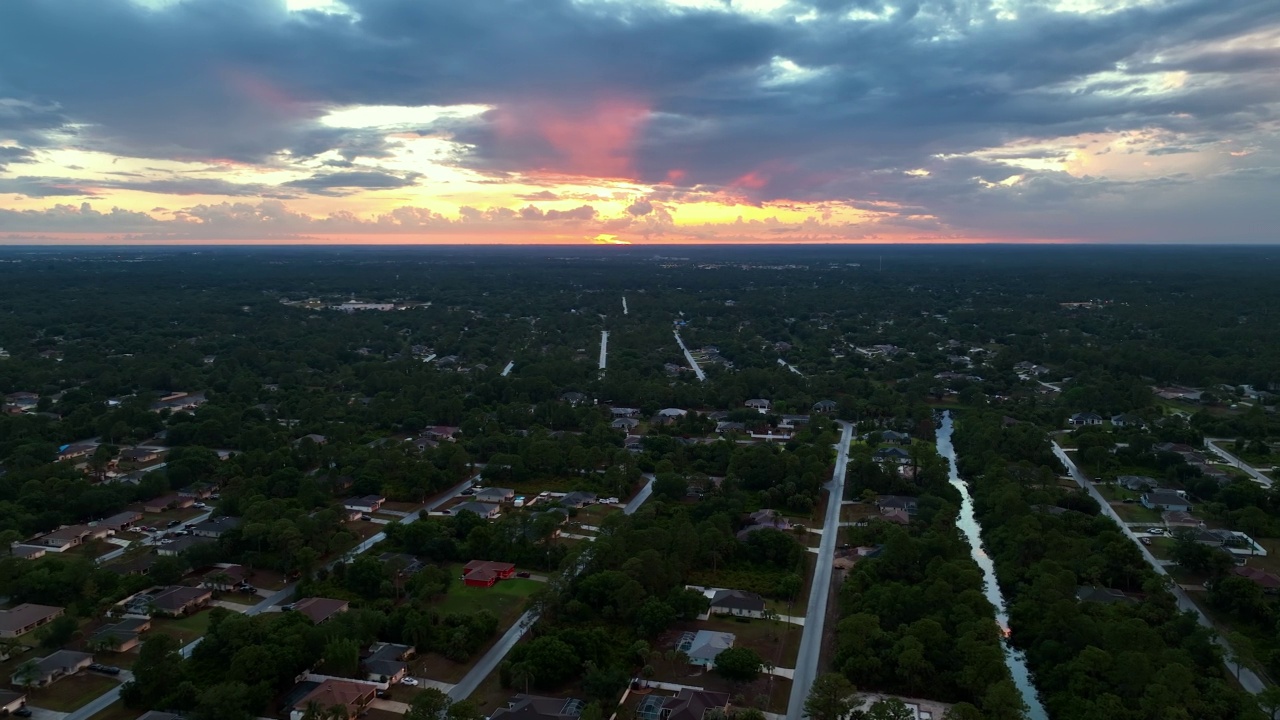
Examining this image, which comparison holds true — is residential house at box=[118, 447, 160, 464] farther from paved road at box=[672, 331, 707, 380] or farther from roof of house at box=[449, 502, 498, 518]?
paved road at box=[672, 331, 707, 380]

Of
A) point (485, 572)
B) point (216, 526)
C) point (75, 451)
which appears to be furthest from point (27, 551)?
point (485, 572)

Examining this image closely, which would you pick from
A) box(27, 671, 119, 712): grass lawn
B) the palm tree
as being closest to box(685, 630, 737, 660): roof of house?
box(27, 671, 119, 712): grass lawn

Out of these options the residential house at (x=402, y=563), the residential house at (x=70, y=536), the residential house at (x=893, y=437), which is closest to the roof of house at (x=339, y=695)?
the residential house at (x=402, y=563)

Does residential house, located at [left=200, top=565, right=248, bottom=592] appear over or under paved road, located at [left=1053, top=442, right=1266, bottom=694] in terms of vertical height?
over

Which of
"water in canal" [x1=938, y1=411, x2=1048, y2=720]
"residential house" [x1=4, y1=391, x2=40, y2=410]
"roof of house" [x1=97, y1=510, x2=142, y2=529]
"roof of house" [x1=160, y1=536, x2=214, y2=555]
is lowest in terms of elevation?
"water in canal" [x1=938, y1=411, x2=1048, y2=720]

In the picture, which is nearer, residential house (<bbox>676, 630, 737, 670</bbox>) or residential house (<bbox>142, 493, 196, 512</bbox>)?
residential house (<bbox>676, 630, 737, 670</bbox>)

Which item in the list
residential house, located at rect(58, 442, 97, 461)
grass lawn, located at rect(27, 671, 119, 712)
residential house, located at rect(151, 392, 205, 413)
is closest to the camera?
grass lawn, located at rect(27, 671, 119, 712)

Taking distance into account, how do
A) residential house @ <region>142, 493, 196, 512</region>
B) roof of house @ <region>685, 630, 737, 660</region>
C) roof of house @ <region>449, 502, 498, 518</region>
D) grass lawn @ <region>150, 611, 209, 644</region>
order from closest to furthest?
roof of house @ <region>685, 630, 737, 660</region>, grass lawn @ <region>150, 611, 209, 644</region>, roof of house @ <region>449, 502, 498, 518</region>, residential house @ <region>142, 493, 196, 512</region>

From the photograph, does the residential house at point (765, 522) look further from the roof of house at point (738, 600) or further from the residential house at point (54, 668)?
the residential house at point (54, 668)
